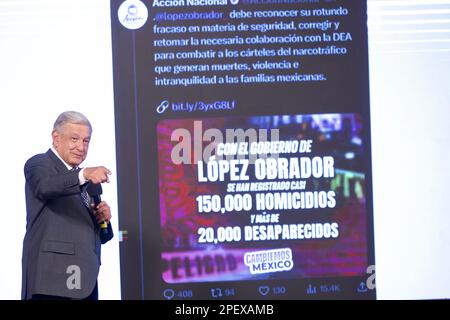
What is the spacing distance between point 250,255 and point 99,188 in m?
0.90

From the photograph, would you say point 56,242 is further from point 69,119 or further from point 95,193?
point 69,119

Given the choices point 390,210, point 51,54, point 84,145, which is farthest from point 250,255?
point 51,54

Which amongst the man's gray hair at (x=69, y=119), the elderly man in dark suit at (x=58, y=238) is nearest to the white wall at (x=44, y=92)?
the man's gray hair at (x=69, y=119)

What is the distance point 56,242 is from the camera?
315 centimetres

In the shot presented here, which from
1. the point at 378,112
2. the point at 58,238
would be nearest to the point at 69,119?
the point at 58,238

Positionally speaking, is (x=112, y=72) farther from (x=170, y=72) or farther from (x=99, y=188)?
(x=99, y=188)

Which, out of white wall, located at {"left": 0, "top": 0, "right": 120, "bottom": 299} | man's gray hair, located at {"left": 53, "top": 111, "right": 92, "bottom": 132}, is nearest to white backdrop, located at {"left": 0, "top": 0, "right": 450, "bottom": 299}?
white wall, located at {"left": 0, "top": 0, "right": 120, "bottom": 299}

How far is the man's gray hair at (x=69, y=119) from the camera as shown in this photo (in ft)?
11.0

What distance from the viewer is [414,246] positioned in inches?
147

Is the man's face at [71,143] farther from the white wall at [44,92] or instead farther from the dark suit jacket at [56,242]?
the white wall at [44,92]

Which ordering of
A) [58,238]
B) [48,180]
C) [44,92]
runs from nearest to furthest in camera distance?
[48,180] → [58,238] → [44,92]

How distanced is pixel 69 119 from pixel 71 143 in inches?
5.2
